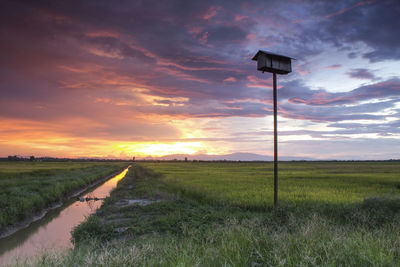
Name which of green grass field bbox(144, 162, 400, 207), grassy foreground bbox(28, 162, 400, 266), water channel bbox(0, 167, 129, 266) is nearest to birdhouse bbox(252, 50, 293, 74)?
grassy foreground bbox(28, 162, 400, 266)

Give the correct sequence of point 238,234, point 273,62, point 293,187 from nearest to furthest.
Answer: point 238,234
point 273,62
point 293,187

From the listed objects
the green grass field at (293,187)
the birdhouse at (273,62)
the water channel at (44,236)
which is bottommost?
the water channel at (44,236)

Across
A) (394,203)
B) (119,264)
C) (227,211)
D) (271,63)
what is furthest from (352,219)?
(119,264)

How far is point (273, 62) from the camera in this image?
10539 millimetres

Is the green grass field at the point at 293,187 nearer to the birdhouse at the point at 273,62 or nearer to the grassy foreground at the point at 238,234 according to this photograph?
the grassy foreground at the point at 238,234

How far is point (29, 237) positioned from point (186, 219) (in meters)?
7.15

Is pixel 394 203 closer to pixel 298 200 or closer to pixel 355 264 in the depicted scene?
pixel 298 200

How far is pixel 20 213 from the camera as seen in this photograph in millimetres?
13133

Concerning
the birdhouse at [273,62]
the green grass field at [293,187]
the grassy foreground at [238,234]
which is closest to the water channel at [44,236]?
the grassy foreground at [238,234]

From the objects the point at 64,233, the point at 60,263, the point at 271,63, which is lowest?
the point at 64,233

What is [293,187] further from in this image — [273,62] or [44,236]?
[44,236]

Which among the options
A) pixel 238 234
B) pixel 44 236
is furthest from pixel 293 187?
pixel 44 236

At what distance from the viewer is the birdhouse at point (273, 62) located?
10.4 m

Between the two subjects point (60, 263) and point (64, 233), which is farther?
point (64, 233)
